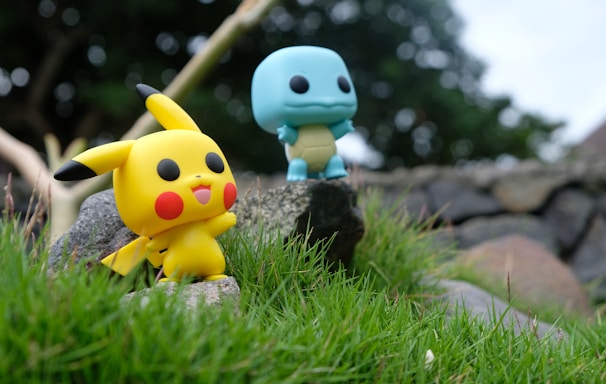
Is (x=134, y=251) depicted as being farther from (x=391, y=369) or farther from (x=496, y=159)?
(x=496, y=159)

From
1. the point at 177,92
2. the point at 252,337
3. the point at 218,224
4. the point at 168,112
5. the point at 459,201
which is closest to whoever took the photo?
the point at 252,337

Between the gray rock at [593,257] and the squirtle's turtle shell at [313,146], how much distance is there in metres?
3.31

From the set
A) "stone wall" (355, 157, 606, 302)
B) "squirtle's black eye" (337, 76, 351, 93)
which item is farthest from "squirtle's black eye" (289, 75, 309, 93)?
Answer: "stone wall" (355, 157, 606, 302)

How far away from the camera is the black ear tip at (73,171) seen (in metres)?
1.64

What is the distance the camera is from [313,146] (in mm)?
2531

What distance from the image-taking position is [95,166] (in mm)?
1695

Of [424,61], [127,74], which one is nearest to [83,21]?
[127,74]

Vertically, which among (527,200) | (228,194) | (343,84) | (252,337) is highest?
(343,84)

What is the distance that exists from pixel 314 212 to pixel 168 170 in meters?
0.79

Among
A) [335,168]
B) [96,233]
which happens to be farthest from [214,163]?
[335,168]

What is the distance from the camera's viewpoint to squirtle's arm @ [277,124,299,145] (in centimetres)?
252

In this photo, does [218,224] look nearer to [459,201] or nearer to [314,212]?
[314,212]

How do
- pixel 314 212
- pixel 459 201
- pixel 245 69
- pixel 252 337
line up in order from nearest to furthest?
pixel 252 337, pixel 314 212, pixel 459 201, pixel 245 69

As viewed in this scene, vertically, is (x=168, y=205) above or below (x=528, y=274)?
above
